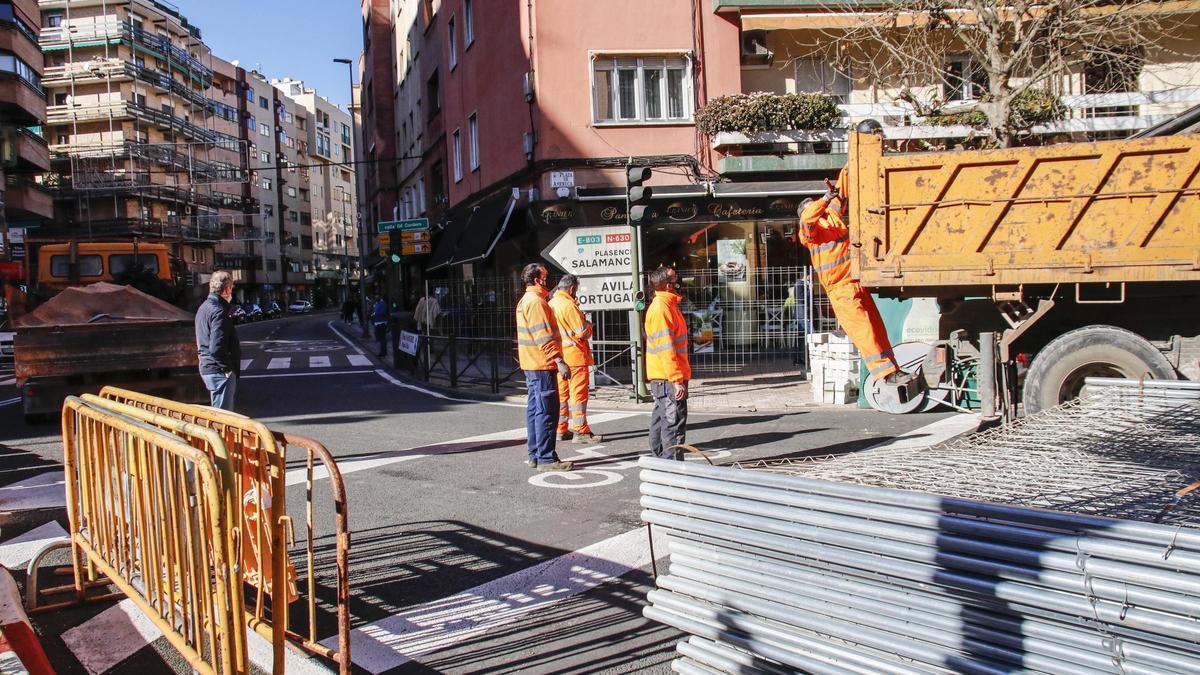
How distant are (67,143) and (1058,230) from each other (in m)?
63.7

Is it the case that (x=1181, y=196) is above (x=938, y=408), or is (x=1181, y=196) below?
above

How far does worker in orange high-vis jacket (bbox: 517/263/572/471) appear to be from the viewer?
8188 mm

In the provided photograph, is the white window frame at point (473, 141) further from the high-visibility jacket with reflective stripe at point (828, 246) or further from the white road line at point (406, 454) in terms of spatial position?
the high-visibility jacket with reflective stripe at point (828, 246)

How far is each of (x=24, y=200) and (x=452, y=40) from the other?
77.0 ft

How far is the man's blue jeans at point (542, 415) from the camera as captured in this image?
8.17 metres

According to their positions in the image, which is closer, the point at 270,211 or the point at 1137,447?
the point at 1137,447

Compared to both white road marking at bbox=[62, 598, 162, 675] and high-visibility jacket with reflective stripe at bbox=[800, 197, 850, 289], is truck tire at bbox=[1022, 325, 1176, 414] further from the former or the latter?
white road marking at bbox=[62, 598, 162, 675]

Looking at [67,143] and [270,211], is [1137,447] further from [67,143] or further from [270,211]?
[270,211]

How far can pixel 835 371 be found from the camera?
12.2m

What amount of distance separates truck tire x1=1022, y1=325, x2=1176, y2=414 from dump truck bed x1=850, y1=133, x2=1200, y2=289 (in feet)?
2.32

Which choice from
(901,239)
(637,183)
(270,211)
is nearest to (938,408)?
(901,239)

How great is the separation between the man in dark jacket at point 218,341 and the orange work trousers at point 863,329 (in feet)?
17.2

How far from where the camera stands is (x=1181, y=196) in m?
7.64

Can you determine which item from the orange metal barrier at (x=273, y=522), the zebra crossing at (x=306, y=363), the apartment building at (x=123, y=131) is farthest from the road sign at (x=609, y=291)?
the apartment building at (x=123, y=131)
